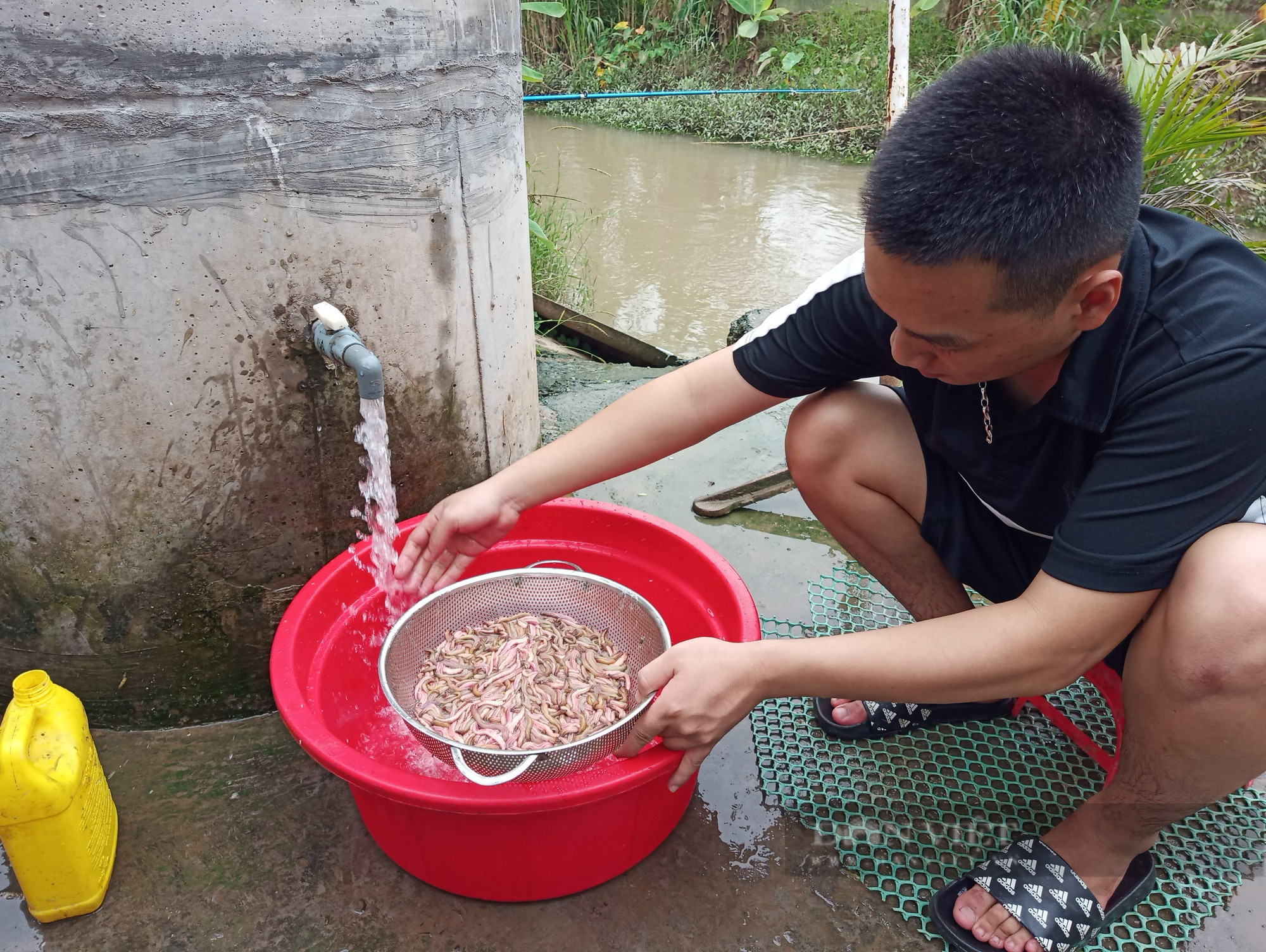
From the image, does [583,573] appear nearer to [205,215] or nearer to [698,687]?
[698,687]

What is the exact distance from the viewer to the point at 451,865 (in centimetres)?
162

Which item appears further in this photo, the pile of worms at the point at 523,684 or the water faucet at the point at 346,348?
the pile of worms at the point at 523,684

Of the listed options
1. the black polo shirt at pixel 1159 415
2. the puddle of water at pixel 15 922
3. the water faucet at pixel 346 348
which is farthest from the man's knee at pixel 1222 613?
the puddle of water at pixel 15 922

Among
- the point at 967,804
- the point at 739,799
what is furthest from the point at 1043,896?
the point at 739,799

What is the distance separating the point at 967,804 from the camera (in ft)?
6.21

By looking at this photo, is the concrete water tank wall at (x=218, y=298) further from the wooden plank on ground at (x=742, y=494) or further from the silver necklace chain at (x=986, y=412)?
the silver necklace chain at (x=986, y=412)

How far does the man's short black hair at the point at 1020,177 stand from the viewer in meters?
1.17

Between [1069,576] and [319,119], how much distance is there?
1562 millimetres

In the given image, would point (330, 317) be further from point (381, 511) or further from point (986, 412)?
point (986, 412)

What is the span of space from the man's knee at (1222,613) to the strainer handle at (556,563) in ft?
4.26

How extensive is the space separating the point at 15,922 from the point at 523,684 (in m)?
1.03

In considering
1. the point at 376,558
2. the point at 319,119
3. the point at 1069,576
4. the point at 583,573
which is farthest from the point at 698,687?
the point at 319,119

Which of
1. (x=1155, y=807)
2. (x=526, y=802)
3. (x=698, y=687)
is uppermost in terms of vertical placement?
(x=698, y=687)

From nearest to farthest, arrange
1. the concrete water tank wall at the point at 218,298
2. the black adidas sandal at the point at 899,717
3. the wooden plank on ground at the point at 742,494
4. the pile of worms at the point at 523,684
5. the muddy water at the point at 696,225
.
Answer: the concrete water tank wall at the point at 218,298 → the pile of worms at the point at 523,684 → the black adidas sandal at the point at 899,717 → the wooden plank on ground at the point at 742,494 → the muddy water at the point at 696,225
